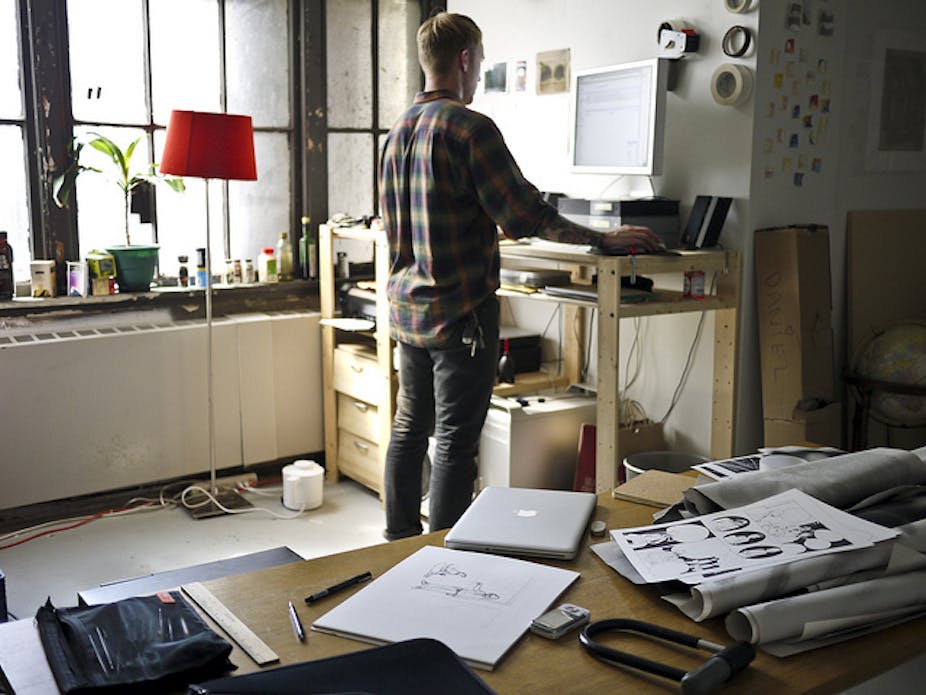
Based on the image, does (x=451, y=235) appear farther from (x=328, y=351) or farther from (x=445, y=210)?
(x=328, y=351)

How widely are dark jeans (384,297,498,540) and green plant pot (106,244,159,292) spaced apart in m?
1.36

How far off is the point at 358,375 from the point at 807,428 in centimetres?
169

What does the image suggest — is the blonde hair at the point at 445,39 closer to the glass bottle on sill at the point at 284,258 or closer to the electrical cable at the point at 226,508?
the glass bottle on sill at the point at 284,258

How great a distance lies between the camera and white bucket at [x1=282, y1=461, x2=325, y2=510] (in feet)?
12.5

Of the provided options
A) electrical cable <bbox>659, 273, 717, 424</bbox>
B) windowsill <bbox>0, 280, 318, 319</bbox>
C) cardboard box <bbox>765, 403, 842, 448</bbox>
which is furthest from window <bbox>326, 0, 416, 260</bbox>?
cardboard box <bbox>765, 403, 842, 448</bbox>

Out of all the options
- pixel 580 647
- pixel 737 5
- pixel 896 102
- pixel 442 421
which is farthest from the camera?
pixel 896 102

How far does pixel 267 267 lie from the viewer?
13.7 feet

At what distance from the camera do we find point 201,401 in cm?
395

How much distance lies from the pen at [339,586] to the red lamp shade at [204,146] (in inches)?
96.0

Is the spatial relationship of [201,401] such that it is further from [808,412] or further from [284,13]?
[808,412]

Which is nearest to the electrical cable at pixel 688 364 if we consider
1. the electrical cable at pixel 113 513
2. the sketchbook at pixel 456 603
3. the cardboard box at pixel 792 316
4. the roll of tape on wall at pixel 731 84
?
the cardboard box at pixel 792 316

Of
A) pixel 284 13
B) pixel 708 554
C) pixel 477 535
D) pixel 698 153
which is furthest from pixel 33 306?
pixel 708 554

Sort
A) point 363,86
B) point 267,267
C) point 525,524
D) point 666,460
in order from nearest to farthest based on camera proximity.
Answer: point 525,524, point 666,460, point 267,267, point 363,86

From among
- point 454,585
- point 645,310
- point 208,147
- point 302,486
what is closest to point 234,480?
point 302,486
